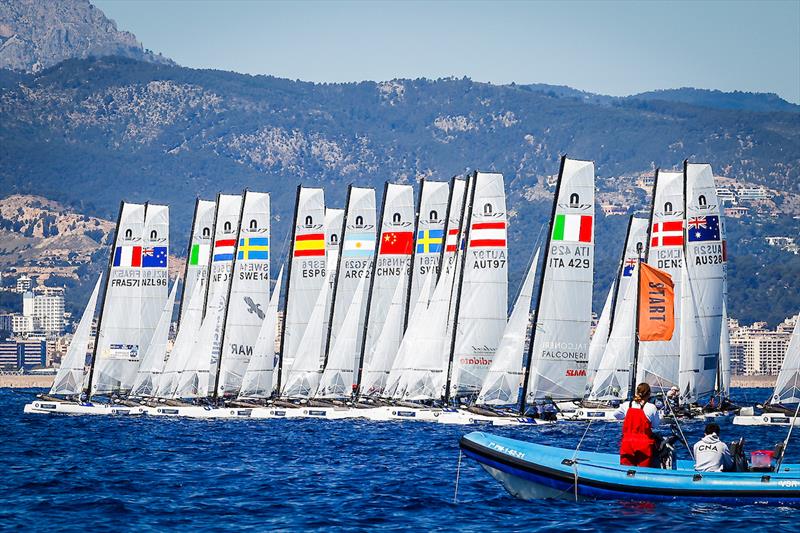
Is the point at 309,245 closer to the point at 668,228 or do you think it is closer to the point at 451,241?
the point at 451,241

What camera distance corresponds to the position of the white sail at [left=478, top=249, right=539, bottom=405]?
221 feet

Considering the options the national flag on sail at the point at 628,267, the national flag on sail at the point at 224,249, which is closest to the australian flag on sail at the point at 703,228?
the national flag on sail at the point at 628,267

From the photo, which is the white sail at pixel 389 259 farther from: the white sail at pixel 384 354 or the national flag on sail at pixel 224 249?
the national flag on sail at pixel 224 249

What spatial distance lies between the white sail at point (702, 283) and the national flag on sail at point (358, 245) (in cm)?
1927

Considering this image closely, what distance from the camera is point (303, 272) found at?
286ft

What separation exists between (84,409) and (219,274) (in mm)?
10970

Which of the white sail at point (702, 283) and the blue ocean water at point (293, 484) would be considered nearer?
the blue ocean water at point (293, 484)

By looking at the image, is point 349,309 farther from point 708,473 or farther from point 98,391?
point 708,473

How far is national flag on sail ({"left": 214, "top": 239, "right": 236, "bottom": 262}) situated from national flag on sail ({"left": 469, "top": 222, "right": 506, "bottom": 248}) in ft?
66.6

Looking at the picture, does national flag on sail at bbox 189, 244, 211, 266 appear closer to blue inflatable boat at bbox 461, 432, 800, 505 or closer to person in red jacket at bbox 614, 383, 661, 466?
blue inflatable boat at bbox 461, 432, 800, 505

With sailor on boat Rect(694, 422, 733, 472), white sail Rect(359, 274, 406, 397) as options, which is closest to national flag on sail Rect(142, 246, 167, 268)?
white sail Rect(359, 274, 406, 397)

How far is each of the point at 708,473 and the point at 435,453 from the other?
20648 mm

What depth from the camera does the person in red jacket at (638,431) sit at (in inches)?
1481

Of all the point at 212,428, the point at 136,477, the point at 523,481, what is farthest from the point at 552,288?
the point at 523,481
